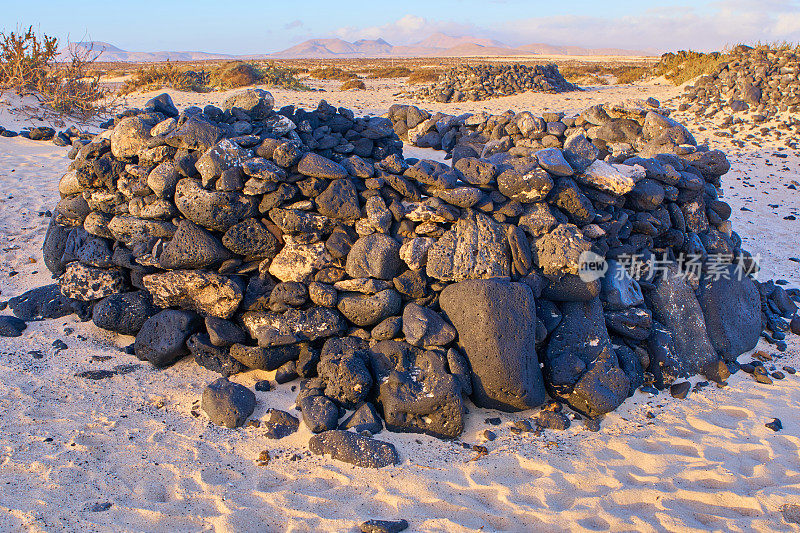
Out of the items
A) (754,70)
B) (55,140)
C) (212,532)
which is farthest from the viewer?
(754,70)

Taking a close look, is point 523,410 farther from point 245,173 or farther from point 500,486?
point 245,173

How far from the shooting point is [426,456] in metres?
3.71

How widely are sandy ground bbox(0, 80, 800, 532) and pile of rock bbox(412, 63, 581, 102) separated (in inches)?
618

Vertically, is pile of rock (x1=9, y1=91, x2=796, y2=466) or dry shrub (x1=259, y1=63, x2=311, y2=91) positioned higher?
dry shrub (x1=259, y1=63, x2=311, y2=91)

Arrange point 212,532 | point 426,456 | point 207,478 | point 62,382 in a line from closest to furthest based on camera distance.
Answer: point 212,532, point 207,478, point 426,456, point 62,382

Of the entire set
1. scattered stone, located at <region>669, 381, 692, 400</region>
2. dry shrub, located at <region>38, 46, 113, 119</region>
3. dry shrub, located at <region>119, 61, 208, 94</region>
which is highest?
dry shrub, located at <region>119, 61, 208, 94</region>

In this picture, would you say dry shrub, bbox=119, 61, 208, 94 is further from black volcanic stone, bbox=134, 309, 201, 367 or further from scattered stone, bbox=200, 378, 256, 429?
scattered stone, bbox=200, 378, 256, 429

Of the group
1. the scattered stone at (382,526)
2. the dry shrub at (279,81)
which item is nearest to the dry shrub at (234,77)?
the dry shrub at (279,81)

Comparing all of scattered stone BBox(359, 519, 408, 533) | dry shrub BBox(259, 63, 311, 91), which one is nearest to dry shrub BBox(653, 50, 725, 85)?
dry shrub BBox(259, 63, 311, 91)

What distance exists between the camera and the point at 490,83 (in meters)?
19.4

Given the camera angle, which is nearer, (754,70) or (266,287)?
(266,287)

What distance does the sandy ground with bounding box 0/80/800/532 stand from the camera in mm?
3090

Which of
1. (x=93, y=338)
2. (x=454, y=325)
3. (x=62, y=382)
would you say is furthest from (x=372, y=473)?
(x=93, y=338)

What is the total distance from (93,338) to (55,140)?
7.59m
